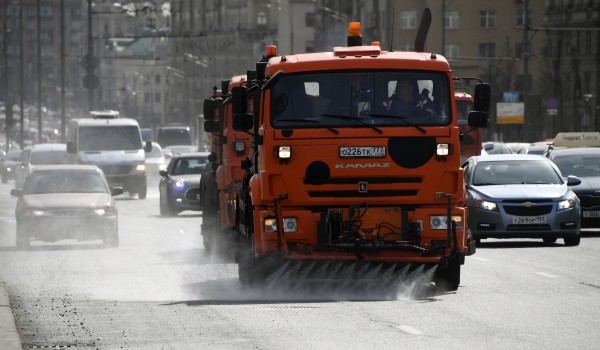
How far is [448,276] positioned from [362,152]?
1671 millimetres

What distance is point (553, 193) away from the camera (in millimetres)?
28344

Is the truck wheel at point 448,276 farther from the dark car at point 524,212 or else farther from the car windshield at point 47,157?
the car windshield at point 47,157

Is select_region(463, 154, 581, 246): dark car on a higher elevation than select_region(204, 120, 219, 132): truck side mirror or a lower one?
lower

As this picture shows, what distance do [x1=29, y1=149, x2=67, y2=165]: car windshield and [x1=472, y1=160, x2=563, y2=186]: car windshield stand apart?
32.6m

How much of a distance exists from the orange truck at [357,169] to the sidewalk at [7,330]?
3076mm

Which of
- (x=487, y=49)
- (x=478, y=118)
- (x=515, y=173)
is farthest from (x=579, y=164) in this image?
(x=487, y=49)

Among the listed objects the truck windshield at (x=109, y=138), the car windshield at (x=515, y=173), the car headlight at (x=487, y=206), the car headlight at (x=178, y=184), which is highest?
the car windshield at (x=515, y=173)

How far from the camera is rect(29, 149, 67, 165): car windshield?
60856 millimetres

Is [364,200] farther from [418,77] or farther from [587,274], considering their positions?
[587,274]

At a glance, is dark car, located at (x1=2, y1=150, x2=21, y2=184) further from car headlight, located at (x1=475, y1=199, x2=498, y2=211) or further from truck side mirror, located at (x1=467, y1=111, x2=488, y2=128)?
truck side mirror, located at (x1=467, y1=111, x2=488, y2=128)

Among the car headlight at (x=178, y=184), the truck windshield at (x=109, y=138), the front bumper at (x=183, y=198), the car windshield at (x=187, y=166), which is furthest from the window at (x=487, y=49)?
the front bumper at (x=183, y=198)

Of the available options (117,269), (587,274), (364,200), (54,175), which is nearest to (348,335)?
(364,200)

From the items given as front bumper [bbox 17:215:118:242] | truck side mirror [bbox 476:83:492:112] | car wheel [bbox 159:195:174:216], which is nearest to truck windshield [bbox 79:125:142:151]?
car wheel [bbox 159:195:174:216]

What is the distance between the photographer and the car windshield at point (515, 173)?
29328 millimetres
